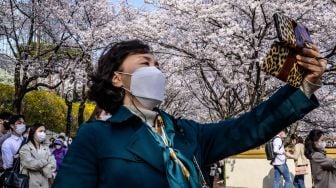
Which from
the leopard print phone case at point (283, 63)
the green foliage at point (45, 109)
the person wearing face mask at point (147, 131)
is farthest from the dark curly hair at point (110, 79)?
the green foliage at point (45, 109)

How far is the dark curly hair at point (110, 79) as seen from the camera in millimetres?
2129

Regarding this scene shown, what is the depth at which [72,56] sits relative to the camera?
19.2m

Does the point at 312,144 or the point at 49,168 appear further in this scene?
the point at 49,168

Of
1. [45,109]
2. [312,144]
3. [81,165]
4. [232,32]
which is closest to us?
[81,165]

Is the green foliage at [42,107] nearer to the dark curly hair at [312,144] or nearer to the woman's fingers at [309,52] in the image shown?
the dark curly hair at [312,144]

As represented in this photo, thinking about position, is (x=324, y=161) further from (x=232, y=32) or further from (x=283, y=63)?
(x=232, y=32)

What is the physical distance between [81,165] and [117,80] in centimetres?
42

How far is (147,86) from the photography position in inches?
80.7

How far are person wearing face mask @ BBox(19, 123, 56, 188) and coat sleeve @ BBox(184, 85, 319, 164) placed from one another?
5025 mm

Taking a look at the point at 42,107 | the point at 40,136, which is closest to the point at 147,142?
the point at 40,136

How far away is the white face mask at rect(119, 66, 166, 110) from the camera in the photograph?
6.71 feet

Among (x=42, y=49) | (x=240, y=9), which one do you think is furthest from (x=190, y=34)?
(x=42, y=49)

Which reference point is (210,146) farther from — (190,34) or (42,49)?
(42,49)

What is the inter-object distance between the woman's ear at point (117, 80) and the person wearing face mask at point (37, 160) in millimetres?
4965
